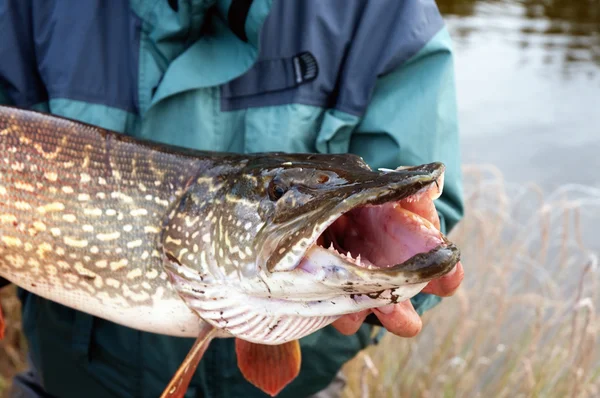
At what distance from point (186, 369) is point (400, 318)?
1.54ft

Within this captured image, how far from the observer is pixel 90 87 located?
63.7 inches

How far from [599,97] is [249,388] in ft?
23.3

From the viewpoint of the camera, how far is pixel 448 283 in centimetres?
134

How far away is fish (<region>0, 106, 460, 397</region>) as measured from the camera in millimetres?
1102

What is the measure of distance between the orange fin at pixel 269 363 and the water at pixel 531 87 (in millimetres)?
4561

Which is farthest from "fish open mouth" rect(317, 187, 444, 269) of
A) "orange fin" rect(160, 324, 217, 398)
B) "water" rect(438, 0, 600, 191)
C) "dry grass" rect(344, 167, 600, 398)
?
"water" rect(438, 0, 600, 191)

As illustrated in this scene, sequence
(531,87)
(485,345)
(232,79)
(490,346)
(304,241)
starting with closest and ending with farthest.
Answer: (304,241) < (232,79) < (485,345) < (490,346) < (531,87)

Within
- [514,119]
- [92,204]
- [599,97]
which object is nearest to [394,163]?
[92,204]

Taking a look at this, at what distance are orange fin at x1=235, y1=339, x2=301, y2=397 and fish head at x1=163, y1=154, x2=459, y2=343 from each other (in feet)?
0.52

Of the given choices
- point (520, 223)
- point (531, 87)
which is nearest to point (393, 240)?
point (520, 223)

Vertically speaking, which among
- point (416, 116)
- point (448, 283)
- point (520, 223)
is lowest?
point (520, 223)

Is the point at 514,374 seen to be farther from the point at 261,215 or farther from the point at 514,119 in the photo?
the point at 514,119

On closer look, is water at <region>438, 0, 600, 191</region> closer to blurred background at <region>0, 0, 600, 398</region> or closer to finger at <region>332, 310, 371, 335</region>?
blurred background at <region>0, 0, 600, 398</region>

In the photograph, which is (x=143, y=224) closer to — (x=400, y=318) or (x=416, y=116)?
(x=400, y=318)
